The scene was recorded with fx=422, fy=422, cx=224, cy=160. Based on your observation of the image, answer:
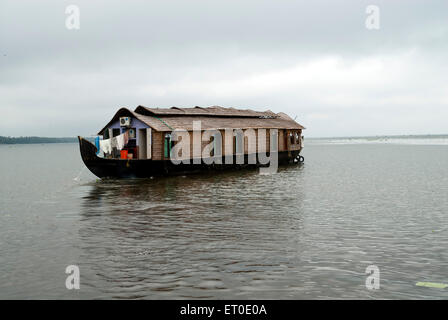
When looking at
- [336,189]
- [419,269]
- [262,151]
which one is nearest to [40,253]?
[419,269]

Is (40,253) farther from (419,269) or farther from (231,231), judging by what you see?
(419,269)

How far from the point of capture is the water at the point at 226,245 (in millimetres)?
7984

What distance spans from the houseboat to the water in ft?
29.0

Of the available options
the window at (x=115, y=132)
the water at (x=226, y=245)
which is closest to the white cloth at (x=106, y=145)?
the window at (x=115, y=132)

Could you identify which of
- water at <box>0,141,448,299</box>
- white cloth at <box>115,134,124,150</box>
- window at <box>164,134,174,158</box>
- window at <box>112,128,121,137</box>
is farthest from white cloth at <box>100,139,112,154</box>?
water at <box>0,141,448,299</box>

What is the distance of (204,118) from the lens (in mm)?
37219

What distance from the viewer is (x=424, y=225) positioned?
44.2 feet

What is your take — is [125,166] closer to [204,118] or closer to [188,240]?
[204,118]

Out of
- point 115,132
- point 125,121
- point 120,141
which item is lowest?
point 120,141

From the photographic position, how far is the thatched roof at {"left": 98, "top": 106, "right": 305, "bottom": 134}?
31.6m

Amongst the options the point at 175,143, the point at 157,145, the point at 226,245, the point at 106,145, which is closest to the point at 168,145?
the point at 175,143

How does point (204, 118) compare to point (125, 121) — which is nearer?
point (125, 121)

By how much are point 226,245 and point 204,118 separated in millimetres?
26902
